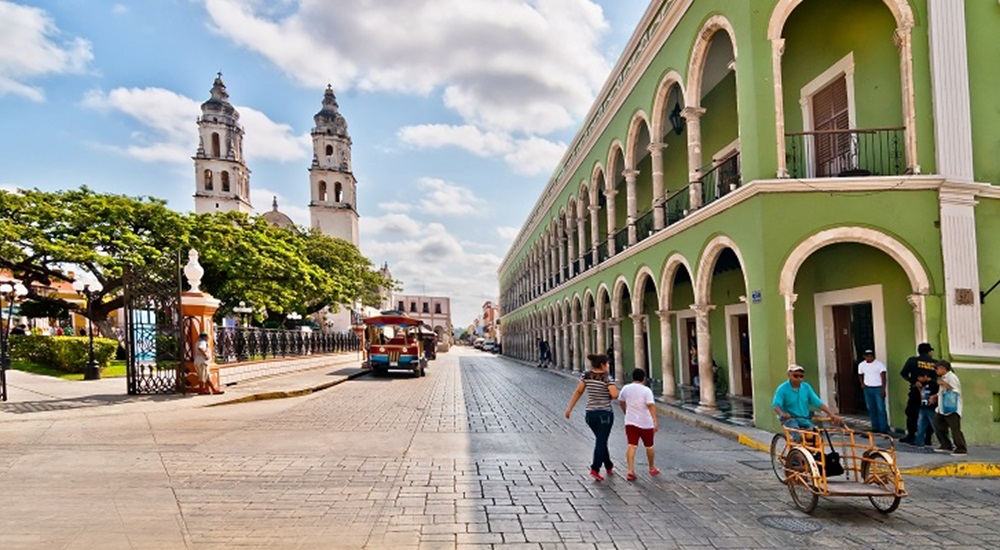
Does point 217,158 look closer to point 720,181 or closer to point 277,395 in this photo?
point 277,395

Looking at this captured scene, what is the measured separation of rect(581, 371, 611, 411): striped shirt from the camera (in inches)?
298

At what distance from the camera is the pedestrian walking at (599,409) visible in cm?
745

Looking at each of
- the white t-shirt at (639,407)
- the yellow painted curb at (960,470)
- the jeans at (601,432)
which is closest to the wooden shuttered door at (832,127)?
the yellow painted curb at (960,470)

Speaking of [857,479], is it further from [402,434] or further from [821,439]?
[402,434]

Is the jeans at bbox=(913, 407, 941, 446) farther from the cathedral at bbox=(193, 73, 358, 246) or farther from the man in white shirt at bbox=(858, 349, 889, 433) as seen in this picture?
the cathedral at bbox=(193, 73, 358, 246)

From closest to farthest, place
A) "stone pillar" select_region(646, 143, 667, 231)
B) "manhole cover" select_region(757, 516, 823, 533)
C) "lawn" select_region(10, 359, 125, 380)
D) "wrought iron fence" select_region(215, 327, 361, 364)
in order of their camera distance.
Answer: "manhole cover" select_region(757, 516, 823, 533) < "stone pillar" select_region(646, 143, 667, 231) < "wrought iron fence" select_region(215, 327, 361, 364) < "lawn" select_region(10, 359, 125, 380)

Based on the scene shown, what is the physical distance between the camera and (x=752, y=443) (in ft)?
31.7

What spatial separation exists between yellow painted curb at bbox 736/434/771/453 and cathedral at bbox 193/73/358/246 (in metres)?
53.0

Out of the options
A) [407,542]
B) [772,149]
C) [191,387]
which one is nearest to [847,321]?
[772,149]

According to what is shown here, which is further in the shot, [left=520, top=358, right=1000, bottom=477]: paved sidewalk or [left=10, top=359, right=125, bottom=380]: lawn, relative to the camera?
[left=10, top=359, right=125, bottom=380]: lawn

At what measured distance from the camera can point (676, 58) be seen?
543 inches

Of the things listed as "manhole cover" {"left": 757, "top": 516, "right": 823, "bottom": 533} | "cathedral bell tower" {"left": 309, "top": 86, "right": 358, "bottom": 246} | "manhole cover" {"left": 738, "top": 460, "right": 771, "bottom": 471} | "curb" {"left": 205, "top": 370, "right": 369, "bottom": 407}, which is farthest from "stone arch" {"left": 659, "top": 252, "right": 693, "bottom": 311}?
"cathedral bell tower" {"left": 309, "top": 86, "right": 358, "bottom": 246}

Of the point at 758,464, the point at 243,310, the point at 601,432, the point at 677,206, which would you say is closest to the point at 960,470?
the point at 758,464

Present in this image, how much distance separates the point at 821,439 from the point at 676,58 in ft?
34.1
